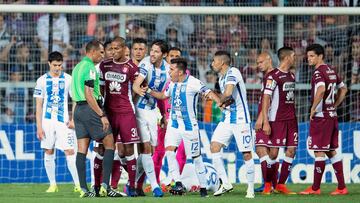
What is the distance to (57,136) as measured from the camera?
1791cm

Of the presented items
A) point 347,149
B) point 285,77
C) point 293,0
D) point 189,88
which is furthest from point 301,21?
point 189,88

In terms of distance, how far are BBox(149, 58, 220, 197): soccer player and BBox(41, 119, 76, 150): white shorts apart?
2.39 metres

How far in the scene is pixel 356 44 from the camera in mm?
20906

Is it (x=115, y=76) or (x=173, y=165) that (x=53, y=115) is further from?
(x=173, y=165)

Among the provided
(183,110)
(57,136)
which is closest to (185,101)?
(183,110)

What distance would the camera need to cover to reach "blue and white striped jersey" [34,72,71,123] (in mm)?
17875

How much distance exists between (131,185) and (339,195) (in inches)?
124

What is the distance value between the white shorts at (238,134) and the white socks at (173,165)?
68 centimetres

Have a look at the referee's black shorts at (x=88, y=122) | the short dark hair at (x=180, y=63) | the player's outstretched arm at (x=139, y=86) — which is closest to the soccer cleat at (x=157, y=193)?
the referee's black shorts at (x=88, y=122)

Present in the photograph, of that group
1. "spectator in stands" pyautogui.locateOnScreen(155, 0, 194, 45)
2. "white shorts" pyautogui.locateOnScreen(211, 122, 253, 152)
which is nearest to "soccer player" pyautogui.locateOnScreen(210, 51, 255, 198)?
"white shorts" pyautogui.locateOnScreen(211, 122, 253, 152)

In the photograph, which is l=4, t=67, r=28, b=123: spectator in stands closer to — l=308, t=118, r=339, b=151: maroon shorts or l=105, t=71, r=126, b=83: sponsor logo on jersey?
l=105, t=71, r=126, b=83: sponsor logo on jersey

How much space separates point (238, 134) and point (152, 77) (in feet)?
5.40

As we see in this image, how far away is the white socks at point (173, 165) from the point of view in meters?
16.1

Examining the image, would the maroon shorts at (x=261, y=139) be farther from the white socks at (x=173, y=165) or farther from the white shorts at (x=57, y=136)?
the white shorts at (x=57, y=136)
